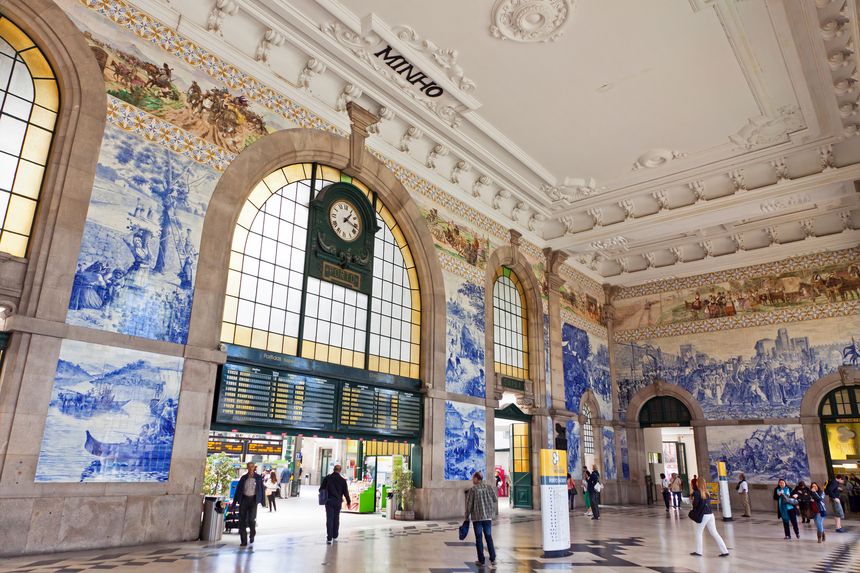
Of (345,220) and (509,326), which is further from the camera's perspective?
(509,326)

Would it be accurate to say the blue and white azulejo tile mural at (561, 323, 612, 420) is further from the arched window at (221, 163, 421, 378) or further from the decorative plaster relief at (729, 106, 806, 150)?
the decorative plaster relief at (729, 106, 806, 150)

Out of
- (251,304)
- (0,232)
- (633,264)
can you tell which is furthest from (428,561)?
(633,264)

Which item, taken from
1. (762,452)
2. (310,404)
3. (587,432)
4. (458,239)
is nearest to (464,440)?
(310,404)

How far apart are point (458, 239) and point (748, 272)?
12.4 m

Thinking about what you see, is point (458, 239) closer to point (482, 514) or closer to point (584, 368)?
point (584, 368)

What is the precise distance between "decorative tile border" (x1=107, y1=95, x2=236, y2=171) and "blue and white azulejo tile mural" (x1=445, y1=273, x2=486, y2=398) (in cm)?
693

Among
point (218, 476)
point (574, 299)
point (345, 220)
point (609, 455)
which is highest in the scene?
point (574, 299)

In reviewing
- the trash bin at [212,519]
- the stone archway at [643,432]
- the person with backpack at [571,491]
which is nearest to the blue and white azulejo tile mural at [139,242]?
the trash bin at [212,519]

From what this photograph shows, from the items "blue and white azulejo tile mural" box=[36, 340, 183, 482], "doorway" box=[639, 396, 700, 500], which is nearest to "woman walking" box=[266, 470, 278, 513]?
"blue and white azulejo tile mural" box=[36, 340, 183, 482]

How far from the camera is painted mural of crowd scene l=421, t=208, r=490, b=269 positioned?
611 inches

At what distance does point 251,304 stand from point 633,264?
17123 mm

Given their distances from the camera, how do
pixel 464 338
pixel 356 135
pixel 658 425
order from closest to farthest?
pixel 356 135 → pixel 464 338 → pixel 658 425

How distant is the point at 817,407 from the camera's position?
19.2m

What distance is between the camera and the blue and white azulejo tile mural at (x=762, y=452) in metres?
19.2
